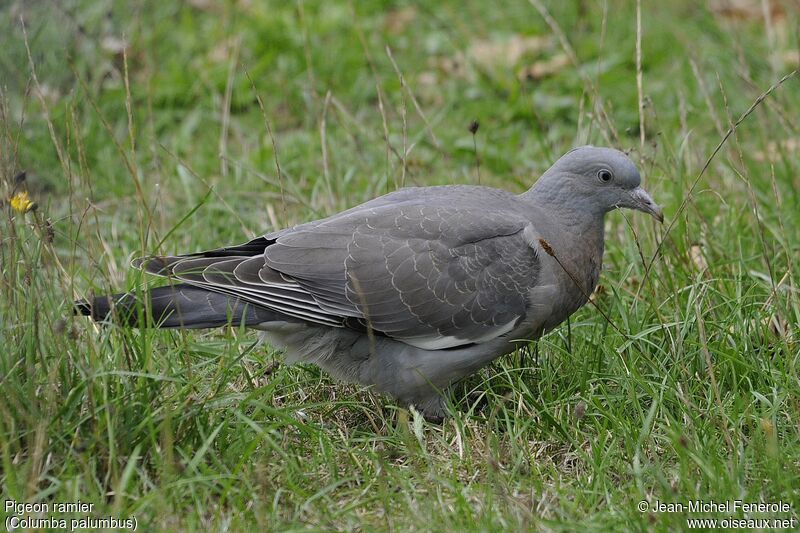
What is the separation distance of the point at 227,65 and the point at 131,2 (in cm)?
100

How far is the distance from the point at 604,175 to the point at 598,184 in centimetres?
4

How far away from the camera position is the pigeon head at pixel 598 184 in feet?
12.2

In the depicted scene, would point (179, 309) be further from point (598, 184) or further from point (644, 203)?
point (644, 203)

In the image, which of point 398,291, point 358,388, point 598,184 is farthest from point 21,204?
point 598,184

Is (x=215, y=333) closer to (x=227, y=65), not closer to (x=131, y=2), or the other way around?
(x=227, y=65)

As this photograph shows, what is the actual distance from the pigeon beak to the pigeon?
0.33 metres

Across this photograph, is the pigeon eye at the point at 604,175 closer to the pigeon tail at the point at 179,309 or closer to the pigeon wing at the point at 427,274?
the pigeon wing at the point at 427,274

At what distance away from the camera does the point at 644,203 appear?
3.71 metres

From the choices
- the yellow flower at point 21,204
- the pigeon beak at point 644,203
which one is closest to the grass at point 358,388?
the yellow flower at point 21,204

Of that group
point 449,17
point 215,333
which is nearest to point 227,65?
point 449,17

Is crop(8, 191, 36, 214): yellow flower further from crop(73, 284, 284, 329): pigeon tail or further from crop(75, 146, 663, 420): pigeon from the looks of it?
crop(75, 146, 663, 420): pigeon

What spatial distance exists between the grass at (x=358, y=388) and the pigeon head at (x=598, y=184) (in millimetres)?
271

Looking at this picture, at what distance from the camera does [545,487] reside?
2979 millimetres

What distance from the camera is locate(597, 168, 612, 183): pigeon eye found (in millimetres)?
3719
